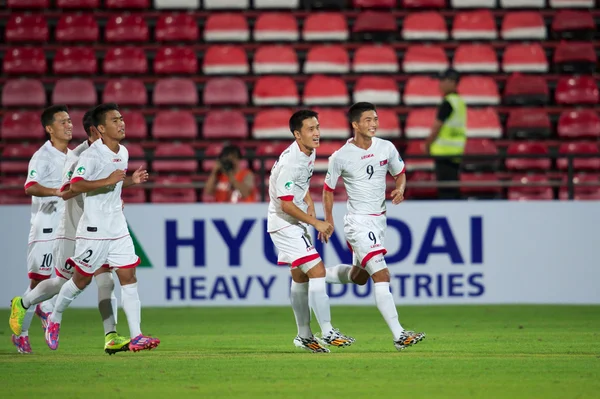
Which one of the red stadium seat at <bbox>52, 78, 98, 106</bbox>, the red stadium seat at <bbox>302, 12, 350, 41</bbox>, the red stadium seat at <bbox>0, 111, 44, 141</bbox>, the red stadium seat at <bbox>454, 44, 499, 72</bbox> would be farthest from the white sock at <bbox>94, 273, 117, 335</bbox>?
the red stadium seat at <bbox>454, 44, 499, 72</bbox>

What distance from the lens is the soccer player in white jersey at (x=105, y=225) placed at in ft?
25.6

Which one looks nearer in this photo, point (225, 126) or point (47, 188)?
point (47, 188)

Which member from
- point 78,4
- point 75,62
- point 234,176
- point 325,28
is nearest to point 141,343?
point 234,176

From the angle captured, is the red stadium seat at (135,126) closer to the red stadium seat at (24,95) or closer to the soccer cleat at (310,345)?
the red stadium seat at (24,95)

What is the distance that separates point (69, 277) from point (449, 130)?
5883mm

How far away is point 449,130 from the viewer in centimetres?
1278

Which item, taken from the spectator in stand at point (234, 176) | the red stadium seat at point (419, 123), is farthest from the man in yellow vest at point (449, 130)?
the spectator in stand at point (234, 176)

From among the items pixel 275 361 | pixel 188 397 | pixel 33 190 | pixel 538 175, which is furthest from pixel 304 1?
pixel 188 397

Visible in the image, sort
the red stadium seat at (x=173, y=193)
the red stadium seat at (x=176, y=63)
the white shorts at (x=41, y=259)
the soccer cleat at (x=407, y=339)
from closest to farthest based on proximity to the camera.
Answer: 1. the soccer cleat at (x=407, y=339)
2. the white shorts at (x=41, y=259)
3. the red stadium seat at (x=173, y=193)
4. the red stadium seat at (x=176, y=63)

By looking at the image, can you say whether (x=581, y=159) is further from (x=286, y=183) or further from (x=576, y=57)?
(x=286, y=183)

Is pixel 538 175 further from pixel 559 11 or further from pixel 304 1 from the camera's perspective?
pixel 304 1

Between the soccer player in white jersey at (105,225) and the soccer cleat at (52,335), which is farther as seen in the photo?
the soccer cleat at (52,335)

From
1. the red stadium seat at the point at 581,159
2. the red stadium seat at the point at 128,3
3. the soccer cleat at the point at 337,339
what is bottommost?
the soccer cleat at the point at 337,339

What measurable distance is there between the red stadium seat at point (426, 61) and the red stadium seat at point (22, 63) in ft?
18.0
